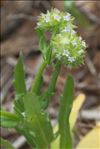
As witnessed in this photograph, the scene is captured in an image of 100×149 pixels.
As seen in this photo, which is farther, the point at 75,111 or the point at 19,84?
the point at 75,111

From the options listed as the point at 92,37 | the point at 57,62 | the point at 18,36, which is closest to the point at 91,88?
the point at 92,37

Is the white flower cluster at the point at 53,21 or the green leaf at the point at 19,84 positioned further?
the green leaf at the point at 19,84

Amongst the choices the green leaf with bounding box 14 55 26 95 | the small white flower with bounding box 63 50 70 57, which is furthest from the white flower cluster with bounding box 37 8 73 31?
the green leaf with bounding box 14 55 26 95

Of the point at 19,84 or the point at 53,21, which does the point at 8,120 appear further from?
the point at 53,21

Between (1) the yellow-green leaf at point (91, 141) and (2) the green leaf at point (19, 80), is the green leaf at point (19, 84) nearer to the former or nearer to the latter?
(2) the green leaf at point (19, 80)

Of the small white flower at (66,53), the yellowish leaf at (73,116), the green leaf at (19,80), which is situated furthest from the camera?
the yellowish leaf at (73,116)

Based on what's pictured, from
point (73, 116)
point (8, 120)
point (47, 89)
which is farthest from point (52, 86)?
point (73, 116)

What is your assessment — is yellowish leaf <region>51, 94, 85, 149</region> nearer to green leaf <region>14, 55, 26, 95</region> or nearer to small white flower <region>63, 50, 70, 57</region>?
green leaf <region>14, 55, 26, 95</region>

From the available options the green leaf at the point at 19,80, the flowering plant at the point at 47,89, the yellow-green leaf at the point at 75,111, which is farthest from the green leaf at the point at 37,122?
the yellow-green leaf at the point at 75,111
